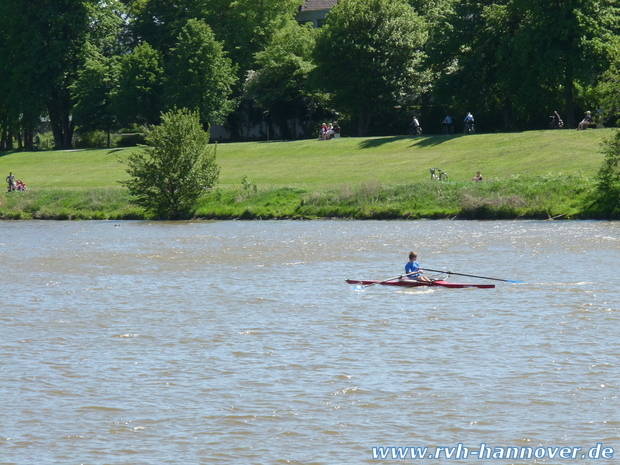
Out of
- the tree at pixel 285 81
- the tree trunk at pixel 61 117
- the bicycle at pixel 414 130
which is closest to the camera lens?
the bicycle at pixel 414 130

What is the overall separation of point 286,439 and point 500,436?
3174 mm

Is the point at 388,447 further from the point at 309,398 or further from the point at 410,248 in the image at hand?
the point at 410,248

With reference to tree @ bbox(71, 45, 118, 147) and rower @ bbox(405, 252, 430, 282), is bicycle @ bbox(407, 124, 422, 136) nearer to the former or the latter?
tree @ bbox(71, 45, 118, 147)

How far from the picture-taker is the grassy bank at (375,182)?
49.3 metres

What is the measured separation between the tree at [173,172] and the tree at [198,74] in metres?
29.2

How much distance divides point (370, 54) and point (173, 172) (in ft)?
88.4

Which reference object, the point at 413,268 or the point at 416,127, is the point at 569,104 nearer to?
the point at 416,127

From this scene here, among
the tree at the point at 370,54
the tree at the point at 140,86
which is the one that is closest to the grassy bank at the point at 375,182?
the tree at the point at 370,54

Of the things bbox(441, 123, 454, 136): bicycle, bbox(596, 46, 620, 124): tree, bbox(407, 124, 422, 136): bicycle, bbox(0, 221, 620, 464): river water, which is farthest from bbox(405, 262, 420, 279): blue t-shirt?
bbox(407, 124, 422, 136): bicycle

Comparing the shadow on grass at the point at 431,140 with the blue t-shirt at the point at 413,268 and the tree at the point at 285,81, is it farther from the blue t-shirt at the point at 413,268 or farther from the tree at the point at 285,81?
the blue t-shirt at the point at 413,268

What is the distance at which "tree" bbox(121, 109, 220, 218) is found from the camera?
181 ft

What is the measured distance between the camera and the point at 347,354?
1972 cm

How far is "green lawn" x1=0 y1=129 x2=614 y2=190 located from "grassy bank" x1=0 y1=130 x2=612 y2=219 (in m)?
0.08

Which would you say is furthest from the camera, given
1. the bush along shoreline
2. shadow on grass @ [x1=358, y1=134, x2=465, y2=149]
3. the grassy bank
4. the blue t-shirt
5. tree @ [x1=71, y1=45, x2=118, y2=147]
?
tree @ [x1=71, y1=45, x2=118, y2=147]
